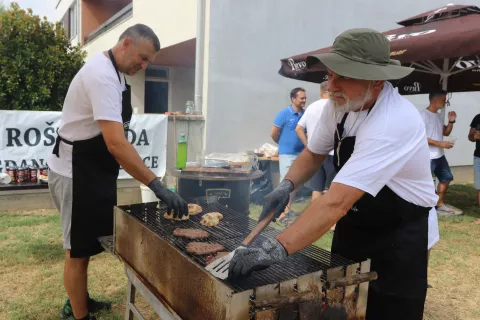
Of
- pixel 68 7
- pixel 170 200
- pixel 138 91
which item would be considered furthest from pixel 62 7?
pixel 170 200

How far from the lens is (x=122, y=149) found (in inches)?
95.2

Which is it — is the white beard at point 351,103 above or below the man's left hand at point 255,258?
above

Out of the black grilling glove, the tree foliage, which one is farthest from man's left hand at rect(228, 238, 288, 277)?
the tree foliage

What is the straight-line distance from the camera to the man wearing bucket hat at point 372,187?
60.4 inches

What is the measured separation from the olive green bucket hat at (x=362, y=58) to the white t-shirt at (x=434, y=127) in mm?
4911

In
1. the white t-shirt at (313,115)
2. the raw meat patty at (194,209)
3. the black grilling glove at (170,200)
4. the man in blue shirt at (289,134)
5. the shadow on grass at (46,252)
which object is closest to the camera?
the black grilling glove at (170,200)

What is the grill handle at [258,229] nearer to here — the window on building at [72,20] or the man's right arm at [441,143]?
the man's right arm at [441,143]

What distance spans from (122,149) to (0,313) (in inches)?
80.4

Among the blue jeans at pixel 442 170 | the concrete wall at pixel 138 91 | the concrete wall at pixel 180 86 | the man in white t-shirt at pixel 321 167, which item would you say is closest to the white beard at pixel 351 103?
the man in white t-shirt at pixel 321 167

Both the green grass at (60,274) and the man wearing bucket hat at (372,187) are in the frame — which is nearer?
the man wearing bucket hat at (372,187)

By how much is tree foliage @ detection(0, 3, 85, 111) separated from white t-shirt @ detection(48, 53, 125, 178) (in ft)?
22.6

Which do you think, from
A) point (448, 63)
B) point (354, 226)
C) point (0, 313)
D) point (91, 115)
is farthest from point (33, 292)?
point (448, 63)

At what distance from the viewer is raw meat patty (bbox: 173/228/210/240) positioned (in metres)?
2.28

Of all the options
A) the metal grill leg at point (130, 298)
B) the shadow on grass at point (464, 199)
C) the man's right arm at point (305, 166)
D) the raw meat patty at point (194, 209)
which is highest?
the man's right arm at point (305, 166)
